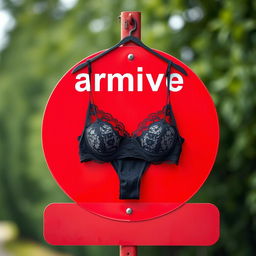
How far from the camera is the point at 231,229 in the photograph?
8.20m

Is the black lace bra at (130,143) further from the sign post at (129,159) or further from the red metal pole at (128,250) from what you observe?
the red metal pole at (128,250)

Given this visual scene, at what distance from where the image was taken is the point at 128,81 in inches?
117

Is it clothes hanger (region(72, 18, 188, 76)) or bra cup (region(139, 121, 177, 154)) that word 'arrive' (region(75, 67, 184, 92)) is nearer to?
clothes hanger (region(72, 18, 188, 76))

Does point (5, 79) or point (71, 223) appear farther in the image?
point (5, 79)

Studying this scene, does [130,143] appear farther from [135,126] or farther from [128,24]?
[128,24]

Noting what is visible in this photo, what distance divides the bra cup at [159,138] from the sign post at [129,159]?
0.13 feet

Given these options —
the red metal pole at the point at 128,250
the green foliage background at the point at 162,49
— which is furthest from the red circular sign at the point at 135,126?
the green foliage background at the point at 162,49

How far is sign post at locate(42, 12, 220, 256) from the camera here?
2.96m

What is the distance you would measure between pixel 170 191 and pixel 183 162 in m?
0.12

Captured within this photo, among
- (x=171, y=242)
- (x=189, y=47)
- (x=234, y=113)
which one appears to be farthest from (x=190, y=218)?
(x=189, y=47)

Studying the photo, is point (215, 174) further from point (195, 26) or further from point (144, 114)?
point (144, 114)

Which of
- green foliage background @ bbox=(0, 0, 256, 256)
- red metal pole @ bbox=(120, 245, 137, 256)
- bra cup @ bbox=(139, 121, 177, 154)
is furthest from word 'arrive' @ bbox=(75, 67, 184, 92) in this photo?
green foliage background @ bbox=(0, 0, 256, 256)

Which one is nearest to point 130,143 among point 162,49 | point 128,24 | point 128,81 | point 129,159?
point 129,159

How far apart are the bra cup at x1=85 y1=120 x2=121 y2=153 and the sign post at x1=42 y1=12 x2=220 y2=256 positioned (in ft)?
0.08
